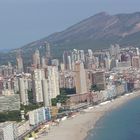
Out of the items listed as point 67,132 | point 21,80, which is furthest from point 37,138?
point 21,80

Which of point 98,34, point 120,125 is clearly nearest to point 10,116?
point 120,125

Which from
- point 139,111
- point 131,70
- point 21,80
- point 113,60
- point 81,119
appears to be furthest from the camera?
Answer: point 113,60

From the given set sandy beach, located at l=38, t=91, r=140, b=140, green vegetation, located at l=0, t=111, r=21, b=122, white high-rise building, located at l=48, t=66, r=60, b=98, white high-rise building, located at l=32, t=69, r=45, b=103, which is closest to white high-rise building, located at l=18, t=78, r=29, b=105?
white high-rise building, located at l=32, t=69, r=45, b=103

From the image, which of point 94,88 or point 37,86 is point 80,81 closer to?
point 94,88

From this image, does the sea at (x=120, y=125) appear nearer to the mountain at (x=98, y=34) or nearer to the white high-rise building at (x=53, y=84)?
the white high-rise building at (x=53, y=84)

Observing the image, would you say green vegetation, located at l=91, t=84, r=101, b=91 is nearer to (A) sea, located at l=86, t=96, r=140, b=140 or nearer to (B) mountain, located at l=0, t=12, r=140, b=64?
(A) sea, located at l=86, t=96, r=140, b=140

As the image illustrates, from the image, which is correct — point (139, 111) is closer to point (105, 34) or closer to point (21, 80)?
point (21, 80)

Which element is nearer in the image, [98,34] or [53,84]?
[53,84]
